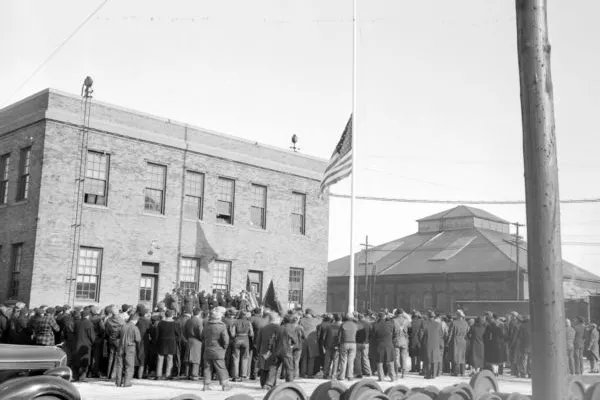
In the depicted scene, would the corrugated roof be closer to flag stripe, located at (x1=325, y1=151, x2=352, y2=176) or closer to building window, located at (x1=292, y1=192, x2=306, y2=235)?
building window, located at (x1=292, y1=192, x2=306, y2=235)

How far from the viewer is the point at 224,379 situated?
14.6 m

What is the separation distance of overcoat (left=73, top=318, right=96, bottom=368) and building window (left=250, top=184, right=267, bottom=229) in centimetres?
1357

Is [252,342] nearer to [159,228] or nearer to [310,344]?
[310,344]

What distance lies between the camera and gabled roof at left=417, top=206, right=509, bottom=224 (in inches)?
2383

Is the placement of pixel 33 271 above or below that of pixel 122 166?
below

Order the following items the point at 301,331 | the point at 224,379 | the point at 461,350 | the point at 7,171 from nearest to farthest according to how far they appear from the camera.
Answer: the point at 224,379 < the point at 301,331 < the point at 461,350 < the point at 7,171

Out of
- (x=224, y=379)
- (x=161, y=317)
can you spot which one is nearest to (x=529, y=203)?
(x=224, y=379)

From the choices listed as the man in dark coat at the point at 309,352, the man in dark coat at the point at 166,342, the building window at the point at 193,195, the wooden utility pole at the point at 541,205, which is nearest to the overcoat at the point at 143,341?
the man in dark coat at the point at 166,342

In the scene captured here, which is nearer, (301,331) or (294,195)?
(301,331)

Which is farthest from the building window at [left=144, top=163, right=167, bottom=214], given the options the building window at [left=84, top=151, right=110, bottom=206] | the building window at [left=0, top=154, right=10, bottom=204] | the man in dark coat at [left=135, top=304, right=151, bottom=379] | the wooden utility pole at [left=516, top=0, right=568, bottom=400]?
the wooden utility pole at [left=516, top=0, right=568, bottom=400]

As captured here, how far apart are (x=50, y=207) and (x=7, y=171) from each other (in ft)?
10.7

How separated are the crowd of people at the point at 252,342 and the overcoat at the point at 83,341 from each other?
22 millimetres

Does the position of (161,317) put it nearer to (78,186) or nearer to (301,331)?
(301,331)

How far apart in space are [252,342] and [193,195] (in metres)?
11.0
